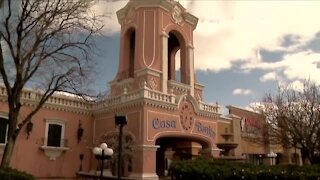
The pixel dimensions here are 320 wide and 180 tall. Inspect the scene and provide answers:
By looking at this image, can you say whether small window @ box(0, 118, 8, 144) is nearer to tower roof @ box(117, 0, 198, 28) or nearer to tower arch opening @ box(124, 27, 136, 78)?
tower arch opening @ box(124, 27, 136, 78)

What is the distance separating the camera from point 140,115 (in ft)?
72.1

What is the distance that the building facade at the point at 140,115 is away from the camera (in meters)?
22.1

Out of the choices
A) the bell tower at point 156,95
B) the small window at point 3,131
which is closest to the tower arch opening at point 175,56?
the bell tower at point 156,95

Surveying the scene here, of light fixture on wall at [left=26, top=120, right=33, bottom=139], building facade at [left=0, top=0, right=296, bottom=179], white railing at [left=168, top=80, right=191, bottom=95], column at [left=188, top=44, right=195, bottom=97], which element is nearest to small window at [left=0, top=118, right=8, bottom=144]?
building facade at [left=0, top=0, right=296, bottom=179]

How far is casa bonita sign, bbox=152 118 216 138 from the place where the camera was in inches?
887

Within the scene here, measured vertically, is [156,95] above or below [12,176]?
above

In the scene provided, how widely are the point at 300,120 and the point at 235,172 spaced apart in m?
15.1

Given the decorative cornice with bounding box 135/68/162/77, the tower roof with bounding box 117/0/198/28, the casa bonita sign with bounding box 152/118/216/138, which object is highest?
the tower roof with bounding box 117/0/198/28

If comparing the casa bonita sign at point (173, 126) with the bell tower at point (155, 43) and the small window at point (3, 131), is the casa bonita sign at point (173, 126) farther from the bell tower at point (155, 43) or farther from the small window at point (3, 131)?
the small window at point (3, 131)

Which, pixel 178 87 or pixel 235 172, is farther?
pixel 178 87

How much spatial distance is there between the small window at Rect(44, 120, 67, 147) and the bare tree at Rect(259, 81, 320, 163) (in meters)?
16.4

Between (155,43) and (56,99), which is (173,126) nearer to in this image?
(155,43)

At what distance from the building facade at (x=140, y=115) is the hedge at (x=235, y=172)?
329 inches

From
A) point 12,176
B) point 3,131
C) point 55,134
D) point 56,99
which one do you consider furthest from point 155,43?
point 12,176
